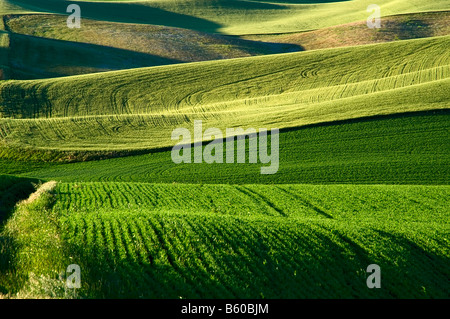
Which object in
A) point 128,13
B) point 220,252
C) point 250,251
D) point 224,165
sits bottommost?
point 220,252

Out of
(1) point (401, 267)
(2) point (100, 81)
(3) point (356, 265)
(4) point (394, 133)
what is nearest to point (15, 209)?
(3) point (356, 265)

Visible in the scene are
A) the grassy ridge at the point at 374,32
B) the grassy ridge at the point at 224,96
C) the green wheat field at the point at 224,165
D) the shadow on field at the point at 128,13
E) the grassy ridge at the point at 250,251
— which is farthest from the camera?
the shadow on field at the point at 128,13

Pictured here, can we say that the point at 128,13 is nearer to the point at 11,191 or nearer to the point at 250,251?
the point at 11,191

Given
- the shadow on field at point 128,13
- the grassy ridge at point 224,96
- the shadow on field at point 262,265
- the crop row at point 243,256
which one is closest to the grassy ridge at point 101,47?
the grassy ridge at point 224,96

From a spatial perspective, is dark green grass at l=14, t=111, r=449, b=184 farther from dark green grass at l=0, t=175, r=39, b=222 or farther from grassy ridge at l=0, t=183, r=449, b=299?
grassy ridge at l=0, t=183, r=449, b=299

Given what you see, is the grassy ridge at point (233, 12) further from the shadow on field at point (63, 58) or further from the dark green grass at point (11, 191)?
the dark green grass at point (11, 191)

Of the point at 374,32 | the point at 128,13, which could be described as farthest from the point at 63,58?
the point at 374,32
